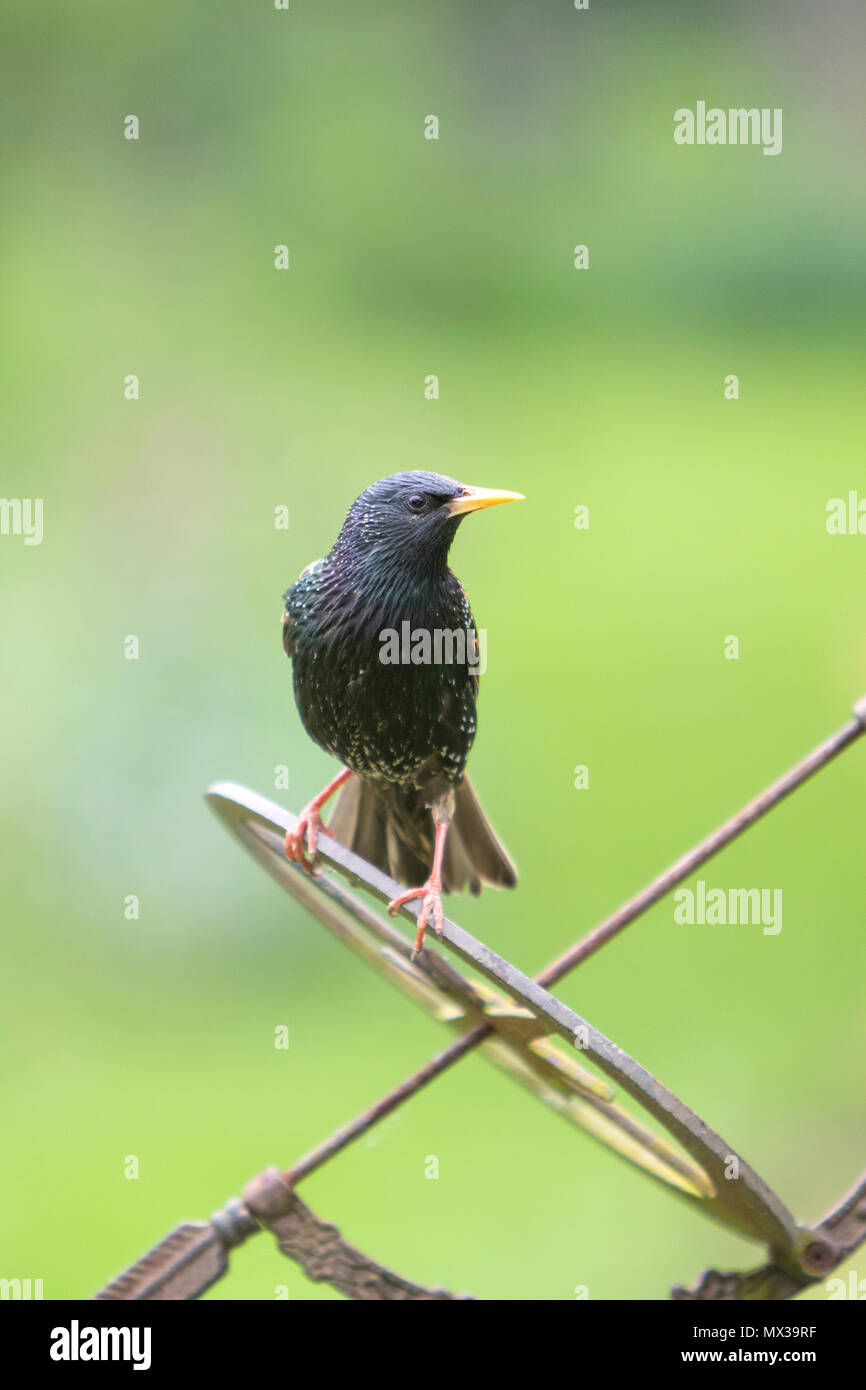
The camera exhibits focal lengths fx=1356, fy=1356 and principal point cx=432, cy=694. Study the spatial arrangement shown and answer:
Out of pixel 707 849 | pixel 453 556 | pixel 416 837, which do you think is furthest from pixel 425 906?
pixel 453 556

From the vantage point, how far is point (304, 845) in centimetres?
225

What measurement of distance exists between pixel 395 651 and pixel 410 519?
25 cm

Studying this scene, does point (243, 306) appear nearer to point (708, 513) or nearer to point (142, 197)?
point (142, 197)

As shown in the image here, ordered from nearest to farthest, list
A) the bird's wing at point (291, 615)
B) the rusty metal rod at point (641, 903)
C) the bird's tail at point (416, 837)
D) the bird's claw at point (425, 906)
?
1. the bird's claw at point (425, 906)
2. the rusty metal rod at point (641, 903)
3. the bird's wing at point (291, 615)
4. the bird's tail at point (416, 837)

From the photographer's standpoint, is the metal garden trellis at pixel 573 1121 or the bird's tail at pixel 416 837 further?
the bird's tail at pixel 416 837

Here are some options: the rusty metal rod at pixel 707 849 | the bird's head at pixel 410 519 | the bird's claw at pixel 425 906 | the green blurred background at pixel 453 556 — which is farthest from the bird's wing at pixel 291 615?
the green blurred background at pixel 453 556

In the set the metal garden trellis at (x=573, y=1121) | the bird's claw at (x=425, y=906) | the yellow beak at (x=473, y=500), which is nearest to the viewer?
the metal garden trellis at (x=573, y=1121)

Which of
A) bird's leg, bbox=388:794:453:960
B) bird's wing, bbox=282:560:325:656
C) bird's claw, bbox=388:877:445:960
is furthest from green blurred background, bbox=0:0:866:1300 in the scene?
bird's wing, bbox=282:560:325:656

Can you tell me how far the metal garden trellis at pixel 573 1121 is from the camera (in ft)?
5.70

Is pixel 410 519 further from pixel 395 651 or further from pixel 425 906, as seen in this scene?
pixel 425 906

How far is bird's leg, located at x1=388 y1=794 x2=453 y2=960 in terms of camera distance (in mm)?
2041

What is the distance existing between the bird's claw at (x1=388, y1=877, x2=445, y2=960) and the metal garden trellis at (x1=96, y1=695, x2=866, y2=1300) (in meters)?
0.02

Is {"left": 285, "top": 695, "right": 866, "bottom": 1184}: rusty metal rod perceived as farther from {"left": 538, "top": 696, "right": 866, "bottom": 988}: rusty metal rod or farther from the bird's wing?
the bird's wing

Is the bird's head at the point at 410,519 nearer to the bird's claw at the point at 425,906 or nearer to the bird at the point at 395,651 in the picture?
the bird at the point at 395,651
